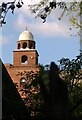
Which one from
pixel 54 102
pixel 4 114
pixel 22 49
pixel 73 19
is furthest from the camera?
pixel 22 49

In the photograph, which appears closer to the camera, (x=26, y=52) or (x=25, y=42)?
(x=26, y=52)

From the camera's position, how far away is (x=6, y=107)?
2.13 meters

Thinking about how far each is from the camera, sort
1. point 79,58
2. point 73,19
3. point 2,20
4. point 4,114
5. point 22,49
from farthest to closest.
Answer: point 22,49 → point 73,19 → point 79,58 → point 2,20 → point 4,114

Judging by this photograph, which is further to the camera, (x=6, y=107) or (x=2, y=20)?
(x=2, y=20)

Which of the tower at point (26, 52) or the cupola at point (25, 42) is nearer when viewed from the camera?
the tower at point (26, 52)

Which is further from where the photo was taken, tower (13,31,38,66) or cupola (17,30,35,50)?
cupola (17,30,35,50)

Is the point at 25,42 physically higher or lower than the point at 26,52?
higher

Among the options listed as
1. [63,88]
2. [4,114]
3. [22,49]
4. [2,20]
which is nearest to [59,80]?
[63,88]

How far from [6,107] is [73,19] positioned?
343 inches

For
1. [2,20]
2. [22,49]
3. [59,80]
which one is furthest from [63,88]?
[22,49]

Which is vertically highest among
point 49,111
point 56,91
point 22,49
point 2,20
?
point 2,20

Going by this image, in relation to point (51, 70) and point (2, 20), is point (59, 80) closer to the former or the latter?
point (51, 70)

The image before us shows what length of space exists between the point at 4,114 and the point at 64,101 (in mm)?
720

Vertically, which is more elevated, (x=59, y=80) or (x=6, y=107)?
(x=59, y=80)
